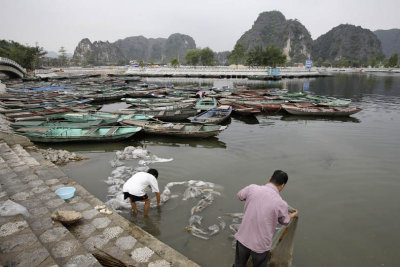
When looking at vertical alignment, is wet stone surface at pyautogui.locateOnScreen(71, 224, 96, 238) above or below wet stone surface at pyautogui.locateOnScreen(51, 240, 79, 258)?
below

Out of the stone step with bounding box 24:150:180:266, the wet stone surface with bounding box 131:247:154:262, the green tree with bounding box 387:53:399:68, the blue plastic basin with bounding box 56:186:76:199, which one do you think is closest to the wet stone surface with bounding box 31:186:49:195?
the blue plastic basin with bounding box 56:186:76:199

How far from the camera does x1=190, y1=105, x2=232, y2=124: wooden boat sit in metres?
16.4

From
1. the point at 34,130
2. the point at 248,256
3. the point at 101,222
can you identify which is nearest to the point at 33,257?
the point at 101,222

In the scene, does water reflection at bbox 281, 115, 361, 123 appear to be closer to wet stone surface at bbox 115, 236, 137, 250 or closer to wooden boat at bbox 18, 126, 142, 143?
wooden boat at bbox 18, 126, 142, 143

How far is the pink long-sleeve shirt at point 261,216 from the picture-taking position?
336 centimetres

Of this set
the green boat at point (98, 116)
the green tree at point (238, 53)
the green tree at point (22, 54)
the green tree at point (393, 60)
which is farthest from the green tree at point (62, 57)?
the green tree at point (393, 60)

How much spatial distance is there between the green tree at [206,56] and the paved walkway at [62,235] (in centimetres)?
9409

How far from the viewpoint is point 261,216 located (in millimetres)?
3363

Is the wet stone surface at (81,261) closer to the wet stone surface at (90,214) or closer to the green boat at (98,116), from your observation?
the wet stone surface at (90,214)

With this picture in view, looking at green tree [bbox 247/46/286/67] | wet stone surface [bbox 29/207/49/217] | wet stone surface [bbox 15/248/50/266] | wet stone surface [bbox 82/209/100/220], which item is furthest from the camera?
green tree [bbox 247/46/286/67]

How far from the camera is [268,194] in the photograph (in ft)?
11.1

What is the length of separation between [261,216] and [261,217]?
2 cm

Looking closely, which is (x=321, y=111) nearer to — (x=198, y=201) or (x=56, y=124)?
(x=198, y=201)

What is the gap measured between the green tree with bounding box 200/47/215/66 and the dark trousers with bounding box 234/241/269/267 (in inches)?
3830
